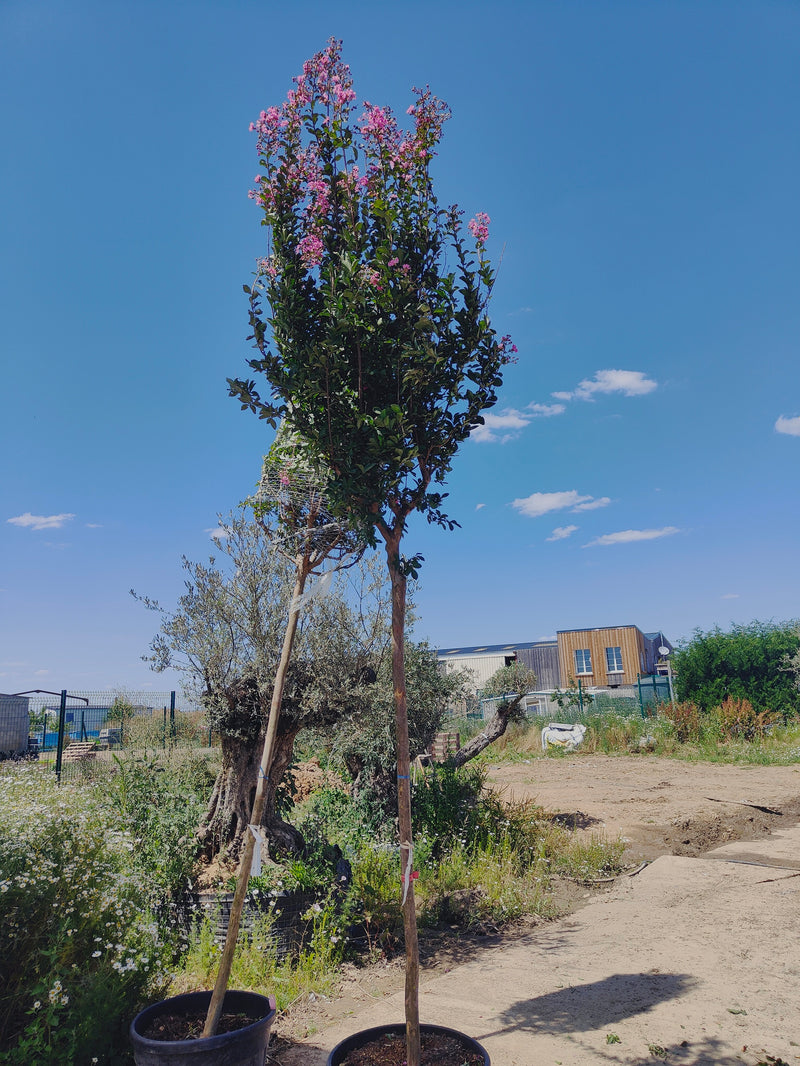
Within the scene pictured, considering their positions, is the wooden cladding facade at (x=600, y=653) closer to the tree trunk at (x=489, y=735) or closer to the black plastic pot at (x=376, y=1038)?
the tree trunk at (x=489, y=735)

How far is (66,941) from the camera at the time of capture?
323 centimetres

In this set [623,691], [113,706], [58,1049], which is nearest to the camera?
[58,1049]

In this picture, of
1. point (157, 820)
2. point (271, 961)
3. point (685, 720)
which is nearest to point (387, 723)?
point (157, 820)

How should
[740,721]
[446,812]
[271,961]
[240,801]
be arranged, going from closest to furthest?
[271,961]
[240,801]
[446,812]
[740,721]

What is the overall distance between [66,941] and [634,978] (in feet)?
12.0

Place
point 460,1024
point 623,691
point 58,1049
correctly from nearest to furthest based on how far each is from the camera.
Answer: point 58,1049, point 460,1024, point 623,691

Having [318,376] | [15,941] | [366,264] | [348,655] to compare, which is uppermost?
[366,264]

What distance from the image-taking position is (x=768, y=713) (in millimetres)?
19297

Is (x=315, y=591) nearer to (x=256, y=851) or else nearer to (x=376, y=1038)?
(x=256, y=851)

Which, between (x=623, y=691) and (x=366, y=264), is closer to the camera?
(x=366, y=264)

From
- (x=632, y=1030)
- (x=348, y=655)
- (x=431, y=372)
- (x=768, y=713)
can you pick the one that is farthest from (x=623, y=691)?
(x=431, y=372)

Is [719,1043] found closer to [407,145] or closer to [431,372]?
[431,372]

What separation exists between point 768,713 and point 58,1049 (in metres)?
20.6

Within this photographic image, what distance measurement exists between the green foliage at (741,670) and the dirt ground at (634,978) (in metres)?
12.5
